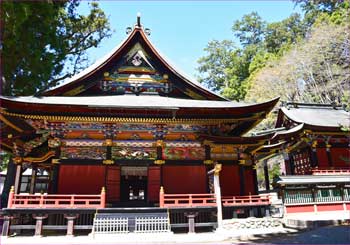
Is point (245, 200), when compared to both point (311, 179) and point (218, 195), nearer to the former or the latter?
point (218, 195)

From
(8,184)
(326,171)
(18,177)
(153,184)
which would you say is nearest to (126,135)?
(153,184)

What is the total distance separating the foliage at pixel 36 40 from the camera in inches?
557

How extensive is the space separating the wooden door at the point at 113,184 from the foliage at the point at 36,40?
9121 millimetres

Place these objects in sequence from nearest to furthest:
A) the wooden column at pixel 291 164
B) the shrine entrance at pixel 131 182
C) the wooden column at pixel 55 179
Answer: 1. the wooden column at pixel 55 179
2. the shrine entrance at pixel 131 182
3. the wooden column at pixel 291 164

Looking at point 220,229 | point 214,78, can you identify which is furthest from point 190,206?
point 214,78

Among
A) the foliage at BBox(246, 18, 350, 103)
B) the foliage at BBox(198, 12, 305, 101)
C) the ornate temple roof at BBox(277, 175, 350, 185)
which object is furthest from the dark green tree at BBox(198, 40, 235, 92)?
the ornate temple roof at BBox(277, 175, 350, 185)

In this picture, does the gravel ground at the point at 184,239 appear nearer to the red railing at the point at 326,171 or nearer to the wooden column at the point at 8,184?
the wooden column at the point at 8,184

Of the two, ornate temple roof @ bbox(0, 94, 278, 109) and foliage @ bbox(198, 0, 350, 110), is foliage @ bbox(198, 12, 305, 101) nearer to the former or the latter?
foliage @ bbox(198, 0, 350, 110)

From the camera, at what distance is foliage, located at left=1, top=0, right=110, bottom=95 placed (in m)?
14.1

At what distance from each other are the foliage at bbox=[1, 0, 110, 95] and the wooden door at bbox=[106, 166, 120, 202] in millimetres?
9121

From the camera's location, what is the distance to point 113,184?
11961mm

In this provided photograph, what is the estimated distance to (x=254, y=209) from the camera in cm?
1231

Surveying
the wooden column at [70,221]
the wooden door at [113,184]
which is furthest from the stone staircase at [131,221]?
the wooden door at [113,184]

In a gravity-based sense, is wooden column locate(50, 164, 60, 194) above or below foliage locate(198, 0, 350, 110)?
below
